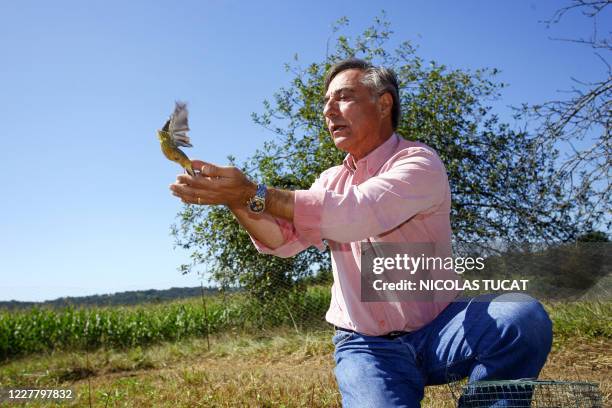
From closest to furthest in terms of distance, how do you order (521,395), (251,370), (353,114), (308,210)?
1. (521,395)
2. (308,210)
3. (353,114)
4. (251,370)

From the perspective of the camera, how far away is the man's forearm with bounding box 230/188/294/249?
186 cm

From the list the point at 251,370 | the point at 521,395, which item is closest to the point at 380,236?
the point at 521,395

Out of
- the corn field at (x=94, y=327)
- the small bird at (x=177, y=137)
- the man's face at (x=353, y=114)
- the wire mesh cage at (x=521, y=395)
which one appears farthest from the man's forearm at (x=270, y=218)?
the corn field at (x=94, y=327)

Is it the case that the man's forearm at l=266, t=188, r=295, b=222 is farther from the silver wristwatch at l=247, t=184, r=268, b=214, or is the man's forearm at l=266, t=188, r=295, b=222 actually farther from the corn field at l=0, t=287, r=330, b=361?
the corn field at l=0, t=287, r=330, b=361

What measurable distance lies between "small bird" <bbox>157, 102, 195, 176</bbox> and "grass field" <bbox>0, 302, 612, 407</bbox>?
95.8 inches

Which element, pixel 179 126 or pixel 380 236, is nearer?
pixel 179 126

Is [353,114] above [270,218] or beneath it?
above

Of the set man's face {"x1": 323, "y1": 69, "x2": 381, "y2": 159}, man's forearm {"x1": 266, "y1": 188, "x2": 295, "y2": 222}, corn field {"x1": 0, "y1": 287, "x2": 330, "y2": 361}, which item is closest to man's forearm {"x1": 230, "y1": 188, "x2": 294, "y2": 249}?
man's forearm {"x1": 266, "y1": 188, "x2": 295, "y2": 222}

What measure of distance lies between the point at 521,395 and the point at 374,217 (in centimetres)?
74

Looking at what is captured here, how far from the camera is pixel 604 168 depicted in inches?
212

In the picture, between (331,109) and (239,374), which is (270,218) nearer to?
(331,109)

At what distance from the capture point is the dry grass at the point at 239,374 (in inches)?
159

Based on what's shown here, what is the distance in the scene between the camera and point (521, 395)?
1.73 meters

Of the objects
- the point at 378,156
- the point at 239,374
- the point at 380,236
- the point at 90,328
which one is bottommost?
the point at 239,374
